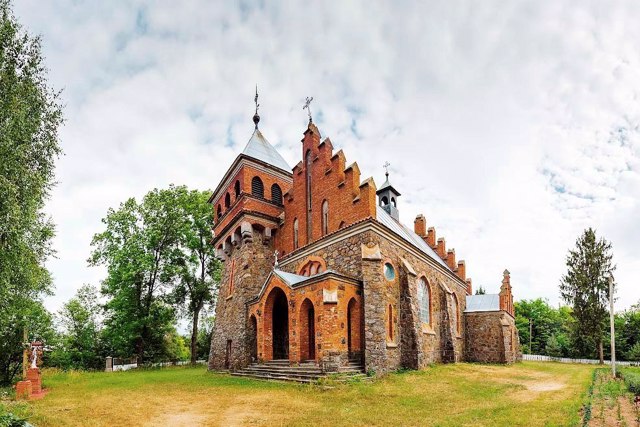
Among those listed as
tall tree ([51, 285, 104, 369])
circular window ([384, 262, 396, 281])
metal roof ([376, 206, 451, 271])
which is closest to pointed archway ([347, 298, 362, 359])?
circular window ([384, 262, 396, 281])

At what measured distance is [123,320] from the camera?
2950 centimetres

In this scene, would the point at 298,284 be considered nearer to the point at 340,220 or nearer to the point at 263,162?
the point at 340,220

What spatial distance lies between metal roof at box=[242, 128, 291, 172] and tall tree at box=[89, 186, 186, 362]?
1066cm

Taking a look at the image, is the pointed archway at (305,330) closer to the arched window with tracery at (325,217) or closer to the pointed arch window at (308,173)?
the arched window with tracery at (325,217)

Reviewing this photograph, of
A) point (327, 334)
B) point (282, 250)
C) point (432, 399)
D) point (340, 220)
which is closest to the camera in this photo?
point (432, 399)

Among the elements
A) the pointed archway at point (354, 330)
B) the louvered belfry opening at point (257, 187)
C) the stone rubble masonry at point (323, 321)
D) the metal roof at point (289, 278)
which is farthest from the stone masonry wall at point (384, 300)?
the louvered belfry opening at point (257, 187)

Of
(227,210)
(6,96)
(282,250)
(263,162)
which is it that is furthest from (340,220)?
(6,96)

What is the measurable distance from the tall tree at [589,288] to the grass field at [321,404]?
26.1m

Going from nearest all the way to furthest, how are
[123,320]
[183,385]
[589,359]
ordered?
1. [183,385]
2. [123,320]
3. [589,359]

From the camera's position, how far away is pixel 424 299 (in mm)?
22594

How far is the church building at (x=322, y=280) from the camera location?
53.5 feet

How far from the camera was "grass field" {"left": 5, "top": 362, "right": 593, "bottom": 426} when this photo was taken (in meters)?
9.11

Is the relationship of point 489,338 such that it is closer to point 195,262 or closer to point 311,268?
point 311,268

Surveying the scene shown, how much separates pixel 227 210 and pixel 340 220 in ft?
29.7
